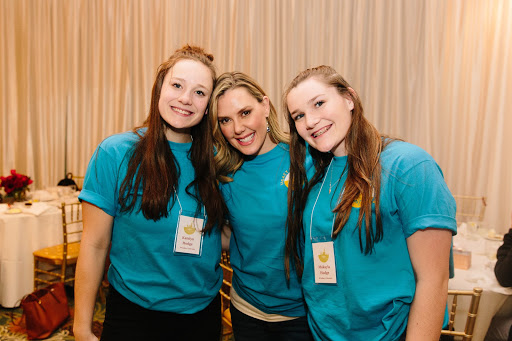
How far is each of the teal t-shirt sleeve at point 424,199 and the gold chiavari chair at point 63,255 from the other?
9.40ft

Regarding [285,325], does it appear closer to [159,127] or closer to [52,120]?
[159,127]

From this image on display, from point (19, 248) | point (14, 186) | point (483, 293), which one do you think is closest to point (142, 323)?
point (483, 293)

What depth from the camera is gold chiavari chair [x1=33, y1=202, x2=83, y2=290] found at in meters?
3.35

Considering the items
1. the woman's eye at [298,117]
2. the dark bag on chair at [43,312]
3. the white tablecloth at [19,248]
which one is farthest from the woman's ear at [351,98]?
the white tablecloth at [19,248]

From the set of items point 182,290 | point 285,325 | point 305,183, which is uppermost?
point 305,183

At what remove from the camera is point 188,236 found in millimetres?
1445

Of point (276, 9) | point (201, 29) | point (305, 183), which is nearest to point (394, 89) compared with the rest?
point (276, 9)

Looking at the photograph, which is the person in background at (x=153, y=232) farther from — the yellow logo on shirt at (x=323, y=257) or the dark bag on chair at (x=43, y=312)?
the dark bag on chair at (x=43, y=312)

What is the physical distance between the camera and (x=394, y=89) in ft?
14.1

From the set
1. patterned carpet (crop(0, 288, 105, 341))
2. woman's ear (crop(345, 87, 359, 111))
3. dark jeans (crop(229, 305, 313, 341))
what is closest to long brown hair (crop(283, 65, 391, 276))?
woman's ear (crop(345, 87, 359, 111))

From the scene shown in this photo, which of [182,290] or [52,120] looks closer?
[182,290]

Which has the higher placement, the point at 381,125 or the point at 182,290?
the point at 381,125

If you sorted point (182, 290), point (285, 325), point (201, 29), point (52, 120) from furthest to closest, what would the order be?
point (52, 120), point (201, 29), point (285, 325), point (182, 290)

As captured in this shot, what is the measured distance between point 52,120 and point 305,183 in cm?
580
